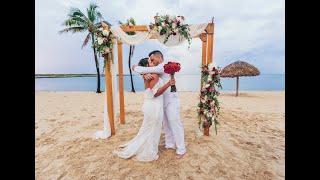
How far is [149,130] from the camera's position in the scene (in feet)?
15.3

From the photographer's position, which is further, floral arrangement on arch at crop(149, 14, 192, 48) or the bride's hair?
floral arrangement on arch at crop(149, 14, 192, 48)

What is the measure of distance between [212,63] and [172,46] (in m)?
1.15

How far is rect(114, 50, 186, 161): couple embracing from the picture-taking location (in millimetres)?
4609

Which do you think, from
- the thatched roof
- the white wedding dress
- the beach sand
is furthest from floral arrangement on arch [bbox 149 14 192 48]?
the thatched roof

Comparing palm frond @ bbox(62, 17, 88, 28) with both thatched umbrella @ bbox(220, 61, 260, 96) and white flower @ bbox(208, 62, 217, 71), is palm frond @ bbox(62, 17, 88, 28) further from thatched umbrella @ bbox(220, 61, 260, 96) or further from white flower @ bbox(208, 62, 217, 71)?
white flower @ bbox(208, 62, 217, 71)

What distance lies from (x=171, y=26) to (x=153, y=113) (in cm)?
243

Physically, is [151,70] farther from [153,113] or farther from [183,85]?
[183,85]

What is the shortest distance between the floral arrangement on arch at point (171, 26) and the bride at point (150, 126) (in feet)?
4.67

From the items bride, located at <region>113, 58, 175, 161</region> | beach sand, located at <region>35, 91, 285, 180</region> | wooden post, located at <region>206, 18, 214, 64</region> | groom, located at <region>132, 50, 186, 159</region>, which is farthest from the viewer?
wooden post, located at <region>206, 18, 214, 64</region>

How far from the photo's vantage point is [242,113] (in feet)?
31.2

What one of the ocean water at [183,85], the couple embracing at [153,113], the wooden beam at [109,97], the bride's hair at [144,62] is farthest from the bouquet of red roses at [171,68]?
the ocean water at [183,85]

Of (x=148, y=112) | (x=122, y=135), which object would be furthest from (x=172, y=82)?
(x=122, y=135)
